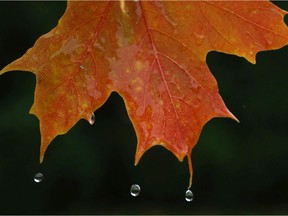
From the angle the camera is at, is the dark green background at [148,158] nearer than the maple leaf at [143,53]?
No

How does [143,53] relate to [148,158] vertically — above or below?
above

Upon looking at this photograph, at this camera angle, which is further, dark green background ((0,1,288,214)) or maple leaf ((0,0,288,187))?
dark green background ((0,1,288,214))

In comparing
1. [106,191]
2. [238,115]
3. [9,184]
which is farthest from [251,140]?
[9,184]

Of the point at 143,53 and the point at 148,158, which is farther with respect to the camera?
the point at 148,158

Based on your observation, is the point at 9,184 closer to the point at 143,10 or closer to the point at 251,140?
the point at 251,140

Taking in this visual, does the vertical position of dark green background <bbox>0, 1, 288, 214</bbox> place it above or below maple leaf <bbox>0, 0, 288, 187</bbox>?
below
